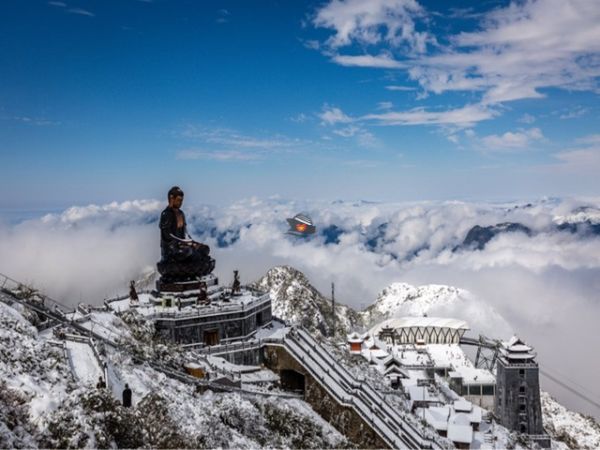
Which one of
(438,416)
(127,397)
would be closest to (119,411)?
(127,397)

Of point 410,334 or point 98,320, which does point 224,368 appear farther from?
point 410,334

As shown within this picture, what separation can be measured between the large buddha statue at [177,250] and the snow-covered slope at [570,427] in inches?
2169

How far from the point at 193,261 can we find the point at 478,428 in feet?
90.8

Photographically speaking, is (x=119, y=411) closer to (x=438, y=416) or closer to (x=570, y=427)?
(x=438, y=416)

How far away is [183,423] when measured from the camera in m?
22.4

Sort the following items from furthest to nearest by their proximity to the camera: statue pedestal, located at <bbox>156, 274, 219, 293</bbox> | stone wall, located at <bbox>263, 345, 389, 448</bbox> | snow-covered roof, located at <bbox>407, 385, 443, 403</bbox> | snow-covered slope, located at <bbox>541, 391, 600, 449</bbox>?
snow-covered slope, located at <bbox>541, 391, 600, 449</bbox>
snow-covered roof, located at <bbox>407, 385, 443, 403</bbox>
statue pedestal, located at <bbox>156, 274, 219, 293</bbox>
stone wall, located at <bbox>263, 345, 389, 448</bbox>

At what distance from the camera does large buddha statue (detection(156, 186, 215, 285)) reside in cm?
3909

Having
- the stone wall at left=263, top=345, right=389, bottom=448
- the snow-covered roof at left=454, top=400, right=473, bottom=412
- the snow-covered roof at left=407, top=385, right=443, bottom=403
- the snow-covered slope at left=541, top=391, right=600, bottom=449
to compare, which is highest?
the stone wall at left=263, top=345, right=389, bottom=448

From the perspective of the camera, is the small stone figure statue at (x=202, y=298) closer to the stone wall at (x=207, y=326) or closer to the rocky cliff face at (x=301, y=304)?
the stone wall at (x=207, y=326)

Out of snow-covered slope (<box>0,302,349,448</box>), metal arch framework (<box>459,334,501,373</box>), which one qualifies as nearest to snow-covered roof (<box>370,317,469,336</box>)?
metal arch framework (<box>459,334,501,373</box>)

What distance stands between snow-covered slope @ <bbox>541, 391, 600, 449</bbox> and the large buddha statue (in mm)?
55088

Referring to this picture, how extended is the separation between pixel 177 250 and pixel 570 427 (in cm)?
6779

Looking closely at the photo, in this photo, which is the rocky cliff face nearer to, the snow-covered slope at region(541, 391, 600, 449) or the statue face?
the snow-covered slope at region(541, 391, 600, 449)

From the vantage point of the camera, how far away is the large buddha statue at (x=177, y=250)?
3909 cm
